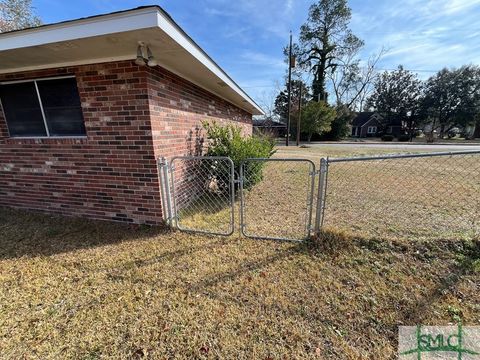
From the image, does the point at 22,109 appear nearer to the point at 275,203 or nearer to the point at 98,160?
the point at 98,160

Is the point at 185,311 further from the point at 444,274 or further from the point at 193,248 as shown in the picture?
the point at 444,274

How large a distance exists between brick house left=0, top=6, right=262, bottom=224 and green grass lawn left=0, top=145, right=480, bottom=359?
85 cm

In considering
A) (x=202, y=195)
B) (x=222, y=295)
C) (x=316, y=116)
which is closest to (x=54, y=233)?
(x=202, y=195)

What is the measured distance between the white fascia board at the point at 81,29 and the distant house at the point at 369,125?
173 feet

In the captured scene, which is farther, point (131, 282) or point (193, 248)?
point (193, 248)

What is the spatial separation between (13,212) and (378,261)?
6294mm

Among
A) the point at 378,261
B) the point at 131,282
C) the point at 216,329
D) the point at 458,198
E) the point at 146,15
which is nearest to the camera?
the point at 216,329

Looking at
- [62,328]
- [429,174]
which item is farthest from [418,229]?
[429,174]

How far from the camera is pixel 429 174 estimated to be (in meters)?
7.80

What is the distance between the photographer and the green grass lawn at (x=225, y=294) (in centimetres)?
183

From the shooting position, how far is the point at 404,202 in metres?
5.00

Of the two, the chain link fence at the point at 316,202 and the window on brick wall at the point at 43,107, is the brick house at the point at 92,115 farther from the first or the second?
the chain link fence at the point at 316,202

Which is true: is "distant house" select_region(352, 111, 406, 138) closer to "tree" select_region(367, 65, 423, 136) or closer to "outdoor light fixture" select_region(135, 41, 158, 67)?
"tree" select_region(367, 65, 423, 136)

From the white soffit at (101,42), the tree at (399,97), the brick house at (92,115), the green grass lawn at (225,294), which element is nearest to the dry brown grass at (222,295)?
the green grass lawn at (225,294)
